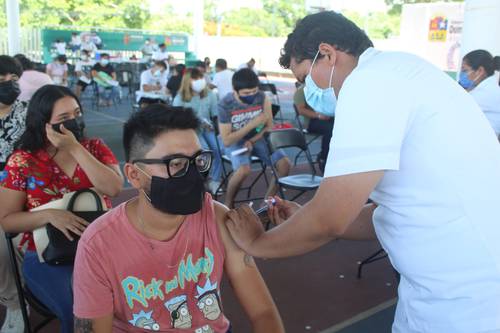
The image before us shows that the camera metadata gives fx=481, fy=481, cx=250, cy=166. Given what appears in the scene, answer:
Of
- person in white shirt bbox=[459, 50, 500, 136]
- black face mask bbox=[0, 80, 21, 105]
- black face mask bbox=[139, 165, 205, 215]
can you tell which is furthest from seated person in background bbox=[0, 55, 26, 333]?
person in white shirt bbox=[459, 50, 500, 136]

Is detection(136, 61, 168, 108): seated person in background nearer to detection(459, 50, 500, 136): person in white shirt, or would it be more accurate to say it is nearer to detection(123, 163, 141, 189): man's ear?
detection(459, 50, 500, 136): person in white shirt

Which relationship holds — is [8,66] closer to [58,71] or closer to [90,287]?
[90,287]

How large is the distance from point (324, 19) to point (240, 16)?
48.6m

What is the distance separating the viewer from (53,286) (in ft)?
6.57

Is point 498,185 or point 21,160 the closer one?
point 498,185

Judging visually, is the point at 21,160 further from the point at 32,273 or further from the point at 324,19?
the point at 324,19

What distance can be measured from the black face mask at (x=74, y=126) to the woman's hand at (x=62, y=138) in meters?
0.03

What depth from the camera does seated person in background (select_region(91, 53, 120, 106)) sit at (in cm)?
1294

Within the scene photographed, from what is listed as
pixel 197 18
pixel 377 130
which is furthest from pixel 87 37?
pixel 377 130

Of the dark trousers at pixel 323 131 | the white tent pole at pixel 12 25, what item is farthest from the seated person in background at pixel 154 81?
the white tent pole at pixel 12 25

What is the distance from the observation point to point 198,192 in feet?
5.45

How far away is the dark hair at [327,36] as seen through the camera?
140 cm

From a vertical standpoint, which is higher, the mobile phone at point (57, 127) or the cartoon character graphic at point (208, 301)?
the mobile phone at point (57, 127)

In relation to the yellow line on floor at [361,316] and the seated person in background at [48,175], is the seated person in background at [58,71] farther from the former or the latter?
the yellow line on floor at [361,316]
